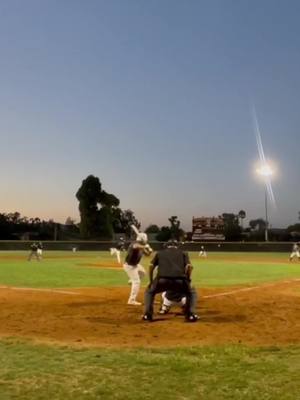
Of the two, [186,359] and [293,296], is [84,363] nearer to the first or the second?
[186,359]

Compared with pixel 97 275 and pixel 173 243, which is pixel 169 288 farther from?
pixel 97 275

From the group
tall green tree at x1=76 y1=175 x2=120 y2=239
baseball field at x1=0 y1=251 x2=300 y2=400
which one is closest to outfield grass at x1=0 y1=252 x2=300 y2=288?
baseball field at x1=0 y1=251 x2=300 y2=400

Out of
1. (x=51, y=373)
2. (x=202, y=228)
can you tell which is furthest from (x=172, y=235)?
(x=202, y=228)

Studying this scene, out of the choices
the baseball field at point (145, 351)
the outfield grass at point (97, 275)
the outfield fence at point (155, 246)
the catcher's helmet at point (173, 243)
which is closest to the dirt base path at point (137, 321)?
the baseball field at point (145, 351)

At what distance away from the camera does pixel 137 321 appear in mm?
10188

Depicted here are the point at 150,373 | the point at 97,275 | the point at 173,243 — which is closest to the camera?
the point at 150,373

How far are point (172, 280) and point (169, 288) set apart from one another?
0.66 ft

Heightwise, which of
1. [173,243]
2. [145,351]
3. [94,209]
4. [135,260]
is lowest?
[145,351]

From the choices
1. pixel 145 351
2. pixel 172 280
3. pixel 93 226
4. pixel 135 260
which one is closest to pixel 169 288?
pixel 172 280

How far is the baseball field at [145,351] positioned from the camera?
17.2ft

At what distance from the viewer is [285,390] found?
17.1 ft

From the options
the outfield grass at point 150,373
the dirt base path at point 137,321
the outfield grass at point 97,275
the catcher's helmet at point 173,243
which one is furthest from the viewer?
the outfield grass at point 97,275

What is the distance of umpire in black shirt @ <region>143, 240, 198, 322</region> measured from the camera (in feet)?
33.6

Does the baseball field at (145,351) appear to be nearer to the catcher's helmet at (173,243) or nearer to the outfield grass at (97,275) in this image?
the catcher's helmet at (173,243)
